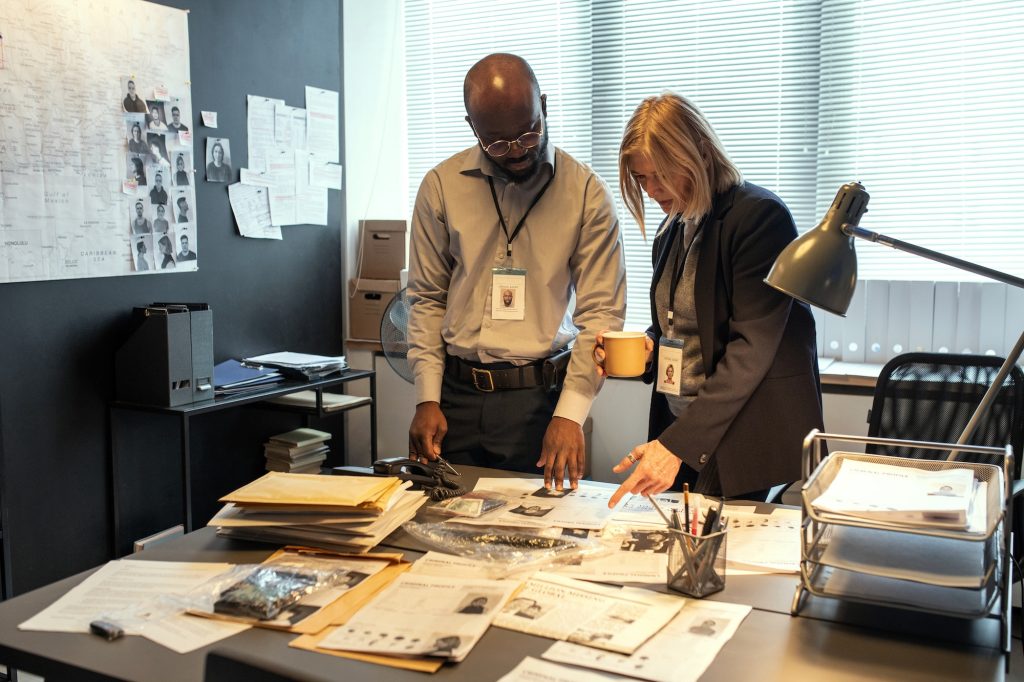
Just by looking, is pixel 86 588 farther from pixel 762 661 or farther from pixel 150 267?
pixel 150 267

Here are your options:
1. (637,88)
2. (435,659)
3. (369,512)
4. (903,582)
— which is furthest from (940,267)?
(435,659)

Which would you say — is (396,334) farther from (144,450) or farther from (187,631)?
(187,631)

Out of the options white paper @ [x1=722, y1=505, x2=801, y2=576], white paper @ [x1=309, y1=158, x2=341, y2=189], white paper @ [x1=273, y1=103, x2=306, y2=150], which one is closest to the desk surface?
white paper @ [x1=722, y1=505, x2=801, y2=576]

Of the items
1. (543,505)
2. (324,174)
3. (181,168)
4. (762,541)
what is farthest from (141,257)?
(762,541)

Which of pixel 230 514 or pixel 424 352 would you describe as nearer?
pixel 230 514

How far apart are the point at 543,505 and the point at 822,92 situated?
2.59 m

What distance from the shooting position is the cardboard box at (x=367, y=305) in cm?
424

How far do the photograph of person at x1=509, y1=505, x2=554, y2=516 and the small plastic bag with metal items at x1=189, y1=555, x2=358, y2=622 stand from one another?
1.31 ft

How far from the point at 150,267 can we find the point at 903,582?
285 cm

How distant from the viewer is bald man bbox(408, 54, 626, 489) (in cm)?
230

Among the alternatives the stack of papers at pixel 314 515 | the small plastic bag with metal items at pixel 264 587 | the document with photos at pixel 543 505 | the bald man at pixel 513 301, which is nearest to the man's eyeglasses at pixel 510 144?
the bald man at pixel 513 301

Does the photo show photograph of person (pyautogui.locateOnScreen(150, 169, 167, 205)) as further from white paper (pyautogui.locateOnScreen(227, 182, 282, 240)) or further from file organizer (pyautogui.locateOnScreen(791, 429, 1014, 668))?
file organizer (pyautogui.locateOnScreen(791, 429, 1014, 668))

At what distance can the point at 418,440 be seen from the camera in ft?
7.33

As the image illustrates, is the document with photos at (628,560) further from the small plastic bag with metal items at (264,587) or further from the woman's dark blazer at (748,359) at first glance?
the small plastic bag with metal items at (264,587)
